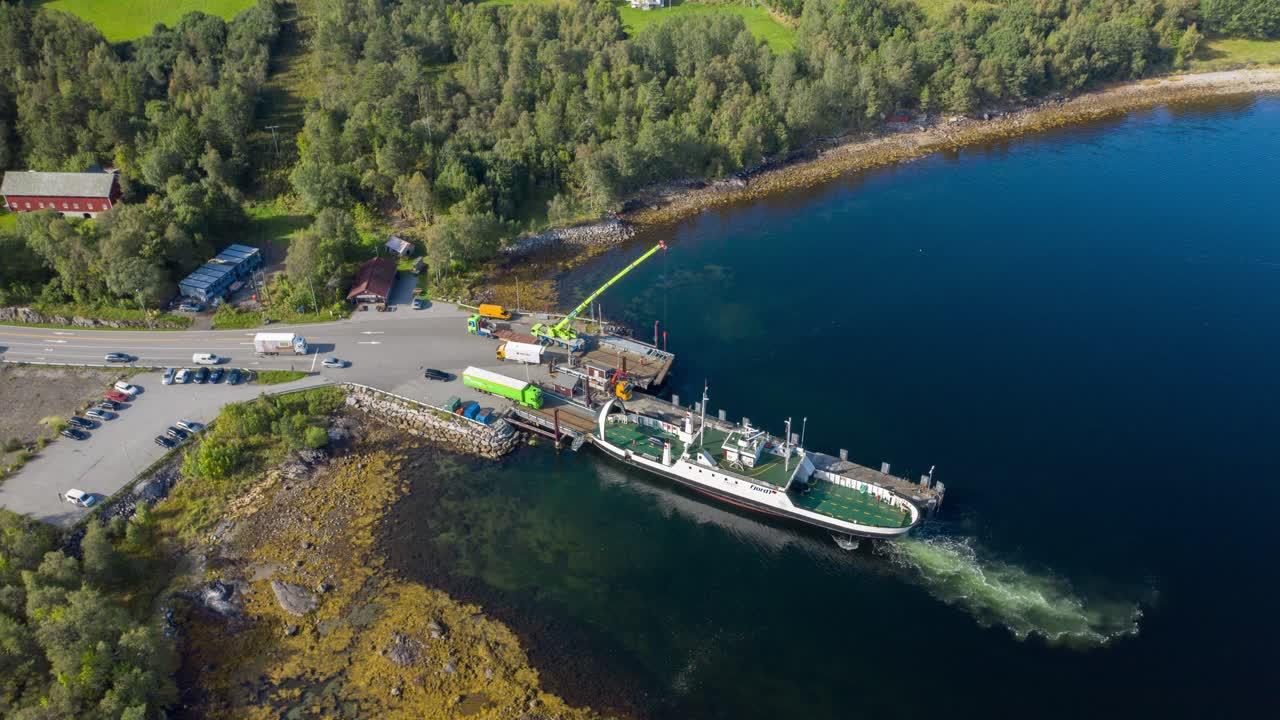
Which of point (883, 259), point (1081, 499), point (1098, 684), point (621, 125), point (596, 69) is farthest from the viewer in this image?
point (596, 69)

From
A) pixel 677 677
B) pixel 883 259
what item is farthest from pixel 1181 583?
pixel 883 259

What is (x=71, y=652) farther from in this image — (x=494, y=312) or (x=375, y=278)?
(x=375, y=278)

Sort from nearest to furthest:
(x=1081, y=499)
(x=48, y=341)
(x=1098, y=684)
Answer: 1. (x=1098, y=684)
2. (x=1081, y=499)
3. (x=48, y=341)

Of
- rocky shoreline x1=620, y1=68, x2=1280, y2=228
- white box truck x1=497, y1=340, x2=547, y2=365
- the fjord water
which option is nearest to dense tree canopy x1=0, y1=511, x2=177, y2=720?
the fjord water

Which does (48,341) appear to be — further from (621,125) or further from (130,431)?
(621,125)

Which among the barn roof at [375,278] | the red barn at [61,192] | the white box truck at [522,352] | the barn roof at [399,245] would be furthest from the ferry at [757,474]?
the red barn at [61,192]

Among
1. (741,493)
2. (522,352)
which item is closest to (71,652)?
(522,352)

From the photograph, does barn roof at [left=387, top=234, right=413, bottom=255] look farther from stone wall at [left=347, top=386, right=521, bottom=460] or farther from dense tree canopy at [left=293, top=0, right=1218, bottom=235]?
stone wall at [left=347, top=386, right=521, bottom=460]
